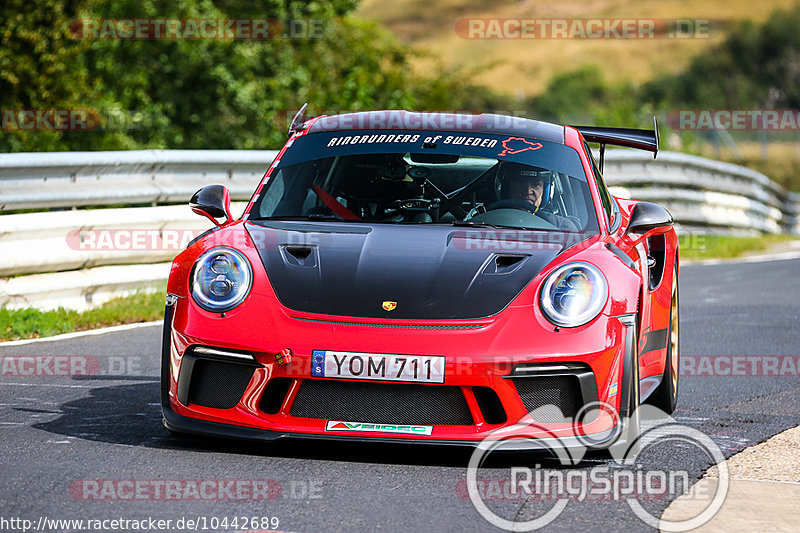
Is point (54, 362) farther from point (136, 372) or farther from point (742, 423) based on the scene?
point (742, 423)

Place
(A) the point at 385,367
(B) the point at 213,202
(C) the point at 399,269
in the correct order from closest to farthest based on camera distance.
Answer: (A) the point at 385,367, (C) the point at 399,269, (B) the point at 213,202

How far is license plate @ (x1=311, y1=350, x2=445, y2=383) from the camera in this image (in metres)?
4.74

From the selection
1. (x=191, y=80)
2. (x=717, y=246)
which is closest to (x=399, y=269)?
(x=717, y=246)

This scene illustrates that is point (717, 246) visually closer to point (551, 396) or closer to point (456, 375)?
point (551, 396)

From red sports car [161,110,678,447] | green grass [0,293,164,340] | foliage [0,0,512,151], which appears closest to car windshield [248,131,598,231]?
red sports car [161,110,678,447]

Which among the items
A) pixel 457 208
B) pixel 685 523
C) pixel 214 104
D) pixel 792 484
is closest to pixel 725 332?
pixel 457 208

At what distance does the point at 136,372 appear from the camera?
7070mm

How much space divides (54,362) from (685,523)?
4169 millimetres

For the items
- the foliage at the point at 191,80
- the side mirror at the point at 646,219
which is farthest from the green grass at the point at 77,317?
the foliage at the point at 191,80

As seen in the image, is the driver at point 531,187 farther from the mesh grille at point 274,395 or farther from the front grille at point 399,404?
the mesh grille at point 274,395

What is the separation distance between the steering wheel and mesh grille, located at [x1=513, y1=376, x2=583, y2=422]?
48.9 inches

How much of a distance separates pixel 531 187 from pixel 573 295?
3.75 ft

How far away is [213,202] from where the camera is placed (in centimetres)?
589

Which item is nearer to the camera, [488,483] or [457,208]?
[488,483]
